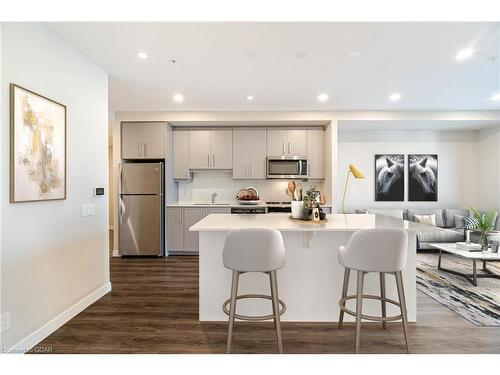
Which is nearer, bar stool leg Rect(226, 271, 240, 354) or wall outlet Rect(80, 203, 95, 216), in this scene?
bar stool leg Rect(226, 271, 240, 354)

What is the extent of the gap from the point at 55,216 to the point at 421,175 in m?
6.07

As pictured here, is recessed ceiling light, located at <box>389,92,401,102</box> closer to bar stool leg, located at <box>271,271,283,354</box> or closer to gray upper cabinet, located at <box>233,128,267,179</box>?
gray upper cabinet, located at <box>233,128,267,179</box>

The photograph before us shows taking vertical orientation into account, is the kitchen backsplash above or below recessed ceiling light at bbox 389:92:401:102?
below

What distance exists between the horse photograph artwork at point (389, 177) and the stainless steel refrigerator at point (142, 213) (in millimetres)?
4247

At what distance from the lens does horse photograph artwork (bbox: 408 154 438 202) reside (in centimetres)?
558

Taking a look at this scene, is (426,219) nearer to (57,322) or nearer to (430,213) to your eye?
(430,213)

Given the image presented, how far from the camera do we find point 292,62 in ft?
9.41

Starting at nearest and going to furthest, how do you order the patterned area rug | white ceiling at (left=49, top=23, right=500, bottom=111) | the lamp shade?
white ceiling at (left=49, top=23, right=500, bottom=111)
the patterned area rug
the lamp shade

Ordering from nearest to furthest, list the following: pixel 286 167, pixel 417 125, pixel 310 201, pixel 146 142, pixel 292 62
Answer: pixel 310 201, pixel 292 62, pixel 146 142, pixel 286 167, pixel 417 125

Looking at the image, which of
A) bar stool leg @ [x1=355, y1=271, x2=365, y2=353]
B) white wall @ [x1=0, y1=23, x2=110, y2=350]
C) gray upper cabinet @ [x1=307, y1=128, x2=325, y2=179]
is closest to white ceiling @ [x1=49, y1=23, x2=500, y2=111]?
white wall @ [x1=0, y1=23, x2=110, y2=350]

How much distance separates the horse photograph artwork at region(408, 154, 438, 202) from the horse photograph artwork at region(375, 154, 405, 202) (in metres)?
0.18

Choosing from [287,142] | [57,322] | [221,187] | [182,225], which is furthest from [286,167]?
[57,322]

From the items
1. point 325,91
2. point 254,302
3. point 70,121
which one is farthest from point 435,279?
point 70,121

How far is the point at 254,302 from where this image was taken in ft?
8.06
